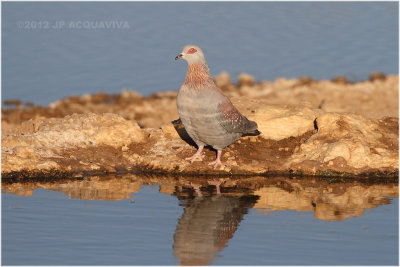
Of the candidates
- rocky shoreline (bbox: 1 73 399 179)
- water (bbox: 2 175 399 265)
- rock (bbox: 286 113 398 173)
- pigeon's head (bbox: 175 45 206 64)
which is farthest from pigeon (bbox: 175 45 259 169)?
rock (bbox: 286 113 398 173)

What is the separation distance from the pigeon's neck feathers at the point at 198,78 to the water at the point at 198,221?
1.78 m

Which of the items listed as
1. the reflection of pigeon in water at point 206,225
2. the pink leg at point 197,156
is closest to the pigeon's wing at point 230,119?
the pink leg at point 197,156

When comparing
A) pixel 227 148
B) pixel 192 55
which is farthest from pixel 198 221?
pixel 227 148

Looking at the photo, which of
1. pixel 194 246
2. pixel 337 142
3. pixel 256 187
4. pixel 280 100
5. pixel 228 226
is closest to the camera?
pixel 194 246

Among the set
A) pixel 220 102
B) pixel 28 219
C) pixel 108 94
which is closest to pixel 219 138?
pixel 220 102

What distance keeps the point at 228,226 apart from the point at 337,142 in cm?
457

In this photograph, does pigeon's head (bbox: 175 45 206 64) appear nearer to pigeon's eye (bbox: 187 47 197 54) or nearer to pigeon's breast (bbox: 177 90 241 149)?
pigeon's eye (bbox: 187 47 197 54)

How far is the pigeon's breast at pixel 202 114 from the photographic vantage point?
14.5 meters

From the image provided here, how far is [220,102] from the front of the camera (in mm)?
14734

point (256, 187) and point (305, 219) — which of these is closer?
point (305, 219)

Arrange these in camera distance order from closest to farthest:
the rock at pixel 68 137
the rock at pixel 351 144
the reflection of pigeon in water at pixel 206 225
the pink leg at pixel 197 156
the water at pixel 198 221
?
1. the water at pixel 198 221
2. the reflection of pigeon in water at pixel 206 225
3. the rock at pixel 68 137
4. the rock at pixel 351 144
5. the pink leg at pixel 197 156

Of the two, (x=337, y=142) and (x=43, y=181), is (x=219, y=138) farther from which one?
(x=43, y=181)

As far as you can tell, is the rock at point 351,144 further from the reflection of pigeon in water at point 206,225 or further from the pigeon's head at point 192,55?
the pigeon's head at point 192,55

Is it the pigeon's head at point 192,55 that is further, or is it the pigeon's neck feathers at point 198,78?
the pigeon's head at point 192,55
